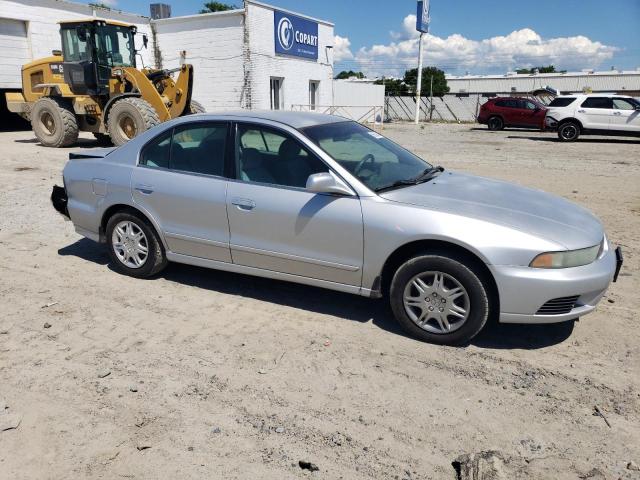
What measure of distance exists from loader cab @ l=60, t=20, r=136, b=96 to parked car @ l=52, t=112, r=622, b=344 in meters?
10.1

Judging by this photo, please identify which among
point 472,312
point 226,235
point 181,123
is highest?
point 181,123

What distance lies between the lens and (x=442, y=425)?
2959 mm

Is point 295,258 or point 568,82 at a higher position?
point 568,82

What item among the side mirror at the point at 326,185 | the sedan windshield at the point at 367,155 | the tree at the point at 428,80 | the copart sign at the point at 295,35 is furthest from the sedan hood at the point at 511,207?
the tree at the point at 428,80

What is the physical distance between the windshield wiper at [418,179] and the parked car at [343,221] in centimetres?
2

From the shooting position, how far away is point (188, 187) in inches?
179

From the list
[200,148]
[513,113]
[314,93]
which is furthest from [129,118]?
[513,113]

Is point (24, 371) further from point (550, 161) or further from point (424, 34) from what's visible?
point (424, 34)

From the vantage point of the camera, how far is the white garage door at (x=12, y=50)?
19.9m

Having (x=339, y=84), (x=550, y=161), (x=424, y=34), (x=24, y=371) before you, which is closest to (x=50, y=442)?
(x=24, y=371)

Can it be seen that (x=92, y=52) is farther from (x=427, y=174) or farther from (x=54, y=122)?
(x=427, y=174)

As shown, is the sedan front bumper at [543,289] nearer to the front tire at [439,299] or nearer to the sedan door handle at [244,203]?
the front tire at [439,299]

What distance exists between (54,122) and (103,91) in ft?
6.26

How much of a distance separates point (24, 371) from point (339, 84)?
31.6 meters
